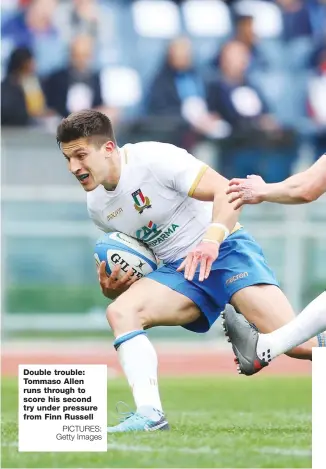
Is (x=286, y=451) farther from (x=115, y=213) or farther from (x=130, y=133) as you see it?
(x=130, y=133)

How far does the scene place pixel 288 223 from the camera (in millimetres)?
13953

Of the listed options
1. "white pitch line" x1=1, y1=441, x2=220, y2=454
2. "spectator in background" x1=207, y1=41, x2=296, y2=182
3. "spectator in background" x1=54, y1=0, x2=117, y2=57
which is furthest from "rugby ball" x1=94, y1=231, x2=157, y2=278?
"spectator in background" x1=54, y1=0, x2=117, y2=57

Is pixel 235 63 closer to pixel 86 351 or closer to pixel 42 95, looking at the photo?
pixel 42 95

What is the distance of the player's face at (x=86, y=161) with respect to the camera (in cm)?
638

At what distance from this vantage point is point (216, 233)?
6.17 m

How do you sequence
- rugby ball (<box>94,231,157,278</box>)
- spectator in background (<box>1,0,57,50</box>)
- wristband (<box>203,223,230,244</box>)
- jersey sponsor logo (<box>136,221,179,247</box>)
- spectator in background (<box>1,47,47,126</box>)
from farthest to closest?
Result: spectator in background (<box>1,0,57,50</box>) < spectator in background (<box>1,47,47,126</box>) < jersey sponsor logo (<box>136,221,179,247</box>) < rugby ball (<box>94,231,157,278</box>) < wristband (<box>203,223,230,244</box>)

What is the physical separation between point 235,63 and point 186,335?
11.6 feet

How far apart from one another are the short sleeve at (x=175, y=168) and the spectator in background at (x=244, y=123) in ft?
23.1

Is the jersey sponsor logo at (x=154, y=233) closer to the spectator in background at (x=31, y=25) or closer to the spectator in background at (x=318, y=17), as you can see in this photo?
the spectator in background at (x=31, y=25)

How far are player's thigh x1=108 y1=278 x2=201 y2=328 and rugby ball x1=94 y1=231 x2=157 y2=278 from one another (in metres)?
0.11

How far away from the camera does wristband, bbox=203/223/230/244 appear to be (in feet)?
20.1

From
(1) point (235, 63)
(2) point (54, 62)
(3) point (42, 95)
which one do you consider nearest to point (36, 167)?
(3) point (42, 95)

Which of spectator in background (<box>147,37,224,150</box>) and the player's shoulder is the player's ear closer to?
the player's shoulder

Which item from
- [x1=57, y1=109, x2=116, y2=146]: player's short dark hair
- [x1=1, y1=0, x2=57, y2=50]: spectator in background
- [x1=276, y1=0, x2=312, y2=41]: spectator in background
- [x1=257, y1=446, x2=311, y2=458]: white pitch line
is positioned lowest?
A: [x1=257, y1=446, x2=311, y2=458]: white pitch line
